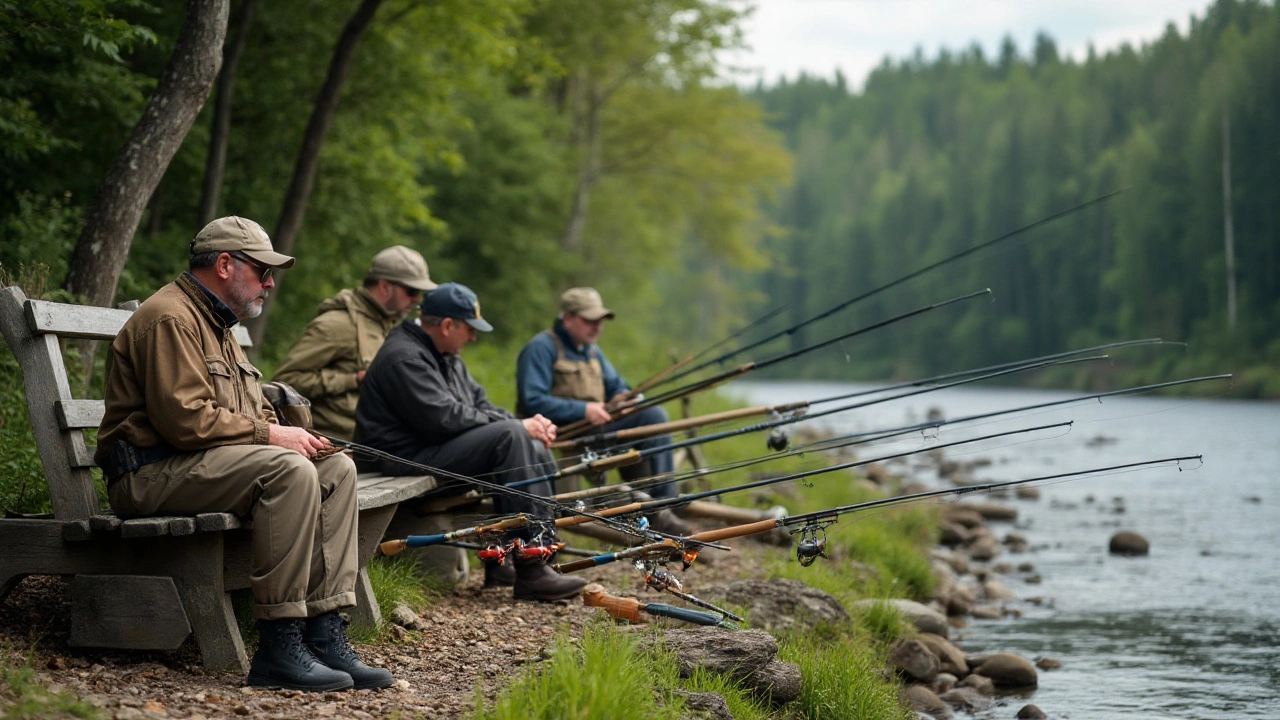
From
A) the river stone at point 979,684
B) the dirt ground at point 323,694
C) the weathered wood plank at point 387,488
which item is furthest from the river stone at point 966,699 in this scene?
the weathered wood plank at point 387,488

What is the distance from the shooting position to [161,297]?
4008mm

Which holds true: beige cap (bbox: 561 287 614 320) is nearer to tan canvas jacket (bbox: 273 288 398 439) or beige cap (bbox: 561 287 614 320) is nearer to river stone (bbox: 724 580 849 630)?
tan canvas jacket (bbox: 273 288 398 439)

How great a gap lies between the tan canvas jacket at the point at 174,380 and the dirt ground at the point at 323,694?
0.68 meters

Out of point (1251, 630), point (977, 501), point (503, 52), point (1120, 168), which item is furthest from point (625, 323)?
point (1120, 168)

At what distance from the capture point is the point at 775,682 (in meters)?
4.84

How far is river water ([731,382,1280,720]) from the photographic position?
21.7 ft

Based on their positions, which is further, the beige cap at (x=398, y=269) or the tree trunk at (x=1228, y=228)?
Answer: the tree trunk at (x=1228, y=228)

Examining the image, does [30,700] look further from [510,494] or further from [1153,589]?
[1153,589]

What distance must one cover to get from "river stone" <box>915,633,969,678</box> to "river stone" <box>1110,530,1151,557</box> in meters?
5.02

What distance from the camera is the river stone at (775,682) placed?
4.78 meters

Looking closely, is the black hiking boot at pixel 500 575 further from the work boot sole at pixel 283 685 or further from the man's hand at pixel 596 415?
the work boot sole at pixel 283 685

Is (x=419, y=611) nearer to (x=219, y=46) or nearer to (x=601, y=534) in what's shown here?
(x=601, y=534)

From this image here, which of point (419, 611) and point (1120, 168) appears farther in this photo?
point (1120, 168)

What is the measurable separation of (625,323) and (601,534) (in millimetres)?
22948
